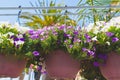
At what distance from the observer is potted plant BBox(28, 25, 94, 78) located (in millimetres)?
2320

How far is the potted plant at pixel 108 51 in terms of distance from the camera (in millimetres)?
2320

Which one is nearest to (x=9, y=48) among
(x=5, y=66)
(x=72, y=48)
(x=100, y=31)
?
(x=5, y=66)

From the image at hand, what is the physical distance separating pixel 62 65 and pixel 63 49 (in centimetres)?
10

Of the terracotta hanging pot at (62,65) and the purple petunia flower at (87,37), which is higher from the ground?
the purple petunia flower at (87,37)

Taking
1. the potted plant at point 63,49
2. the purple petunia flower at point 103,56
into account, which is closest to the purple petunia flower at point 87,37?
the potted plant at point 63,49

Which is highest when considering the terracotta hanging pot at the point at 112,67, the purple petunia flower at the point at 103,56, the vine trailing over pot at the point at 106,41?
the vine trailing over pot at the point at 106,41

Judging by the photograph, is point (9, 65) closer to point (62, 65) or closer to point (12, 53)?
point (12, 53)

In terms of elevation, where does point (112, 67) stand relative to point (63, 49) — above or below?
below

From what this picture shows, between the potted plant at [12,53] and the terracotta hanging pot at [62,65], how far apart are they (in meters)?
0.15

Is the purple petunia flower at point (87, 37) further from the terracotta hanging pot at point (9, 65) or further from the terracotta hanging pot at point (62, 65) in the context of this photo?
the terracotta hanging pot at point (9, 65)

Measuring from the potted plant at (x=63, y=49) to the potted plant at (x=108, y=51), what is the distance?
6 cm

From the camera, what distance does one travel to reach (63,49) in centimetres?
238

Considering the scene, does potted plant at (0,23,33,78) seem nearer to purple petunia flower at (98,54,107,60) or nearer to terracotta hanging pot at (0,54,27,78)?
terracotta hanging pot at (0,54,27,78)

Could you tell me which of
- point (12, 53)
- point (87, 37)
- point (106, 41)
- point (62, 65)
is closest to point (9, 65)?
point (12, 53)
